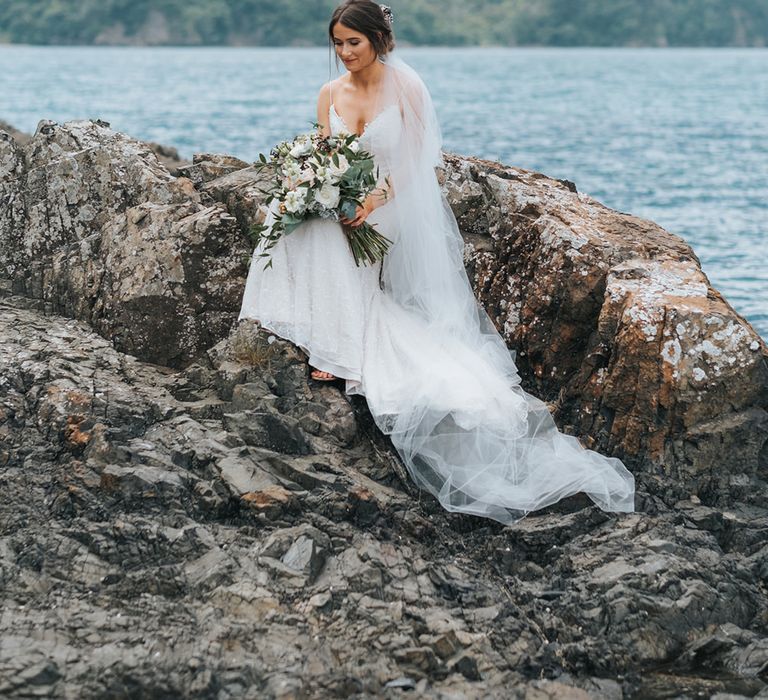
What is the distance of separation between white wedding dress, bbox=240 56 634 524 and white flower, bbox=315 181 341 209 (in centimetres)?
21

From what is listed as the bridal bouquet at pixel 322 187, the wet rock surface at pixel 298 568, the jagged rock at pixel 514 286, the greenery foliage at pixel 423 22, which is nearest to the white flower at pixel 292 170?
the bridal bouquet at pixel 322 187

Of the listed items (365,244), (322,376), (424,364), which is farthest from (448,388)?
(365,244)

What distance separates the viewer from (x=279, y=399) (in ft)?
23.9

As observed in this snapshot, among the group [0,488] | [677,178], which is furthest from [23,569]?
[677,178]

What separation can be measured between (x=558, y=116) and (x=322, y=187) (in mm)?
42122

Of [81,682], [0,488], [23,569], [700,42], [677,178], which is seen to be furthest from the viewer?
[700,42]

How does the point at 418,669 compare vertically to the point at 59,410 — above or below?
below

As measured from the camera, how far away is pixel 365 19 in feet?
25.1

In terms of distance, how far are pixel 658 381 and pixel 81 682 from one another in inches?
152

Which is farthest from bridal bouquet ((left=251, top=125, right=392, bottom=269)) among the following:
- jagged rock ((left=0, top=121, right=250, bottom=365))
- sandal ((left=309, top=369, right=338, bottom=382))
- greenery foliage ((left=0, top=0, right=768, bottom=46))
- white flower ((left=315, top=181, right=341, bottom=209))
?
greenery foliage ((left=0, top=0, right=768, bottom=46))

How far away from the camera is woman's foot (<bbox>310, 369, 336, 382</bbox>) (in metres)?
7.39

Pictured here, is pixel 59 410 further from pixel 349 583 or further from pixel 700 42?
pixel 700 42

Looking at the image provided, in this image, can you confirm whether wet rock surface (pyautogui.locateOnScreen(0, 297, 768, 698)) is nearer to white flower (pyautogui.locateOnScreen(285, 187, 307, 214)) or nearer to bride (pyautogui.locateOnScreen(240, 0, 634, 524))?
bride (pyautogui.locateOnScreen(240, 0, 634, 524))

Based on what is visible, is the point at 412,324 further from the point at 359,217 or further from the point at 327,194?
the point at 327,194
